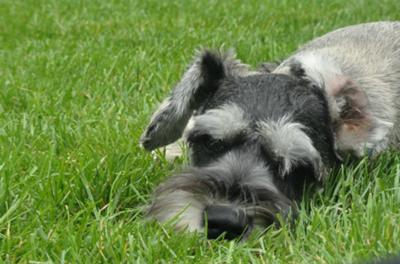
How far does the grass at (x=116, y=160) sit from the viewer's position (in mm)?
3643

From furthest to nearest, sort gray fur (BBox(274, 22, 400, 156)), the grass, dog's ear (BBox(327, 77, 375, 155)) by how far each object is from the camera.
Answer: gray fur (BBox(274, 22, 400, 156))
dog's ear (BBox(327, 77, 375, 155))
the grass

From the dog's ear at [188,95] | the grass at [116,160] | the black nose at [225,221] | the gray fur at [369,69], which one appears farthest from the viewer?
the dog's ear at [188,95]

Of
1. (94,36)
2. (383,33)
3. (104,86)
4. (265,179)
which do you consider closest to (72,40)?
(94,36)

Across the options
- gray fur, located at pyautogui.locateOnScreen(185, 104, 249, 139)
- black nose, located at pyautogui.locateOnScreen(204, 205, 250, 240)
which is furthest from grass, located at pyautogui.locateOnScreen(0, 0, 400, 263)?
gray fur, located at pyautogui.locateOnScreen(185, 104, 249, 139)

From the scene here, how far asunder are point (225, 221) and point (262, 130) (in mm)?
772

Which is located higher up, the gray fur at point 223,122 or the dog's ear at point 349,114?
the gray fur at point 223,122

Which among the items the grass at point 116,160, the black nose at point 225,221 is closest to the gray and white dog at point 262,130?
the black nose at point 225,221

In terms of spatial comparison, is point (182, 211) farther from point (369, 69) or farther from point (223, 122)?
point (369, 69)

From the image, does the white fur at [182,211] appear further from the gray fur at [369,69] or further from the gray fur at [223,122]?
the gray fur at [369,69]

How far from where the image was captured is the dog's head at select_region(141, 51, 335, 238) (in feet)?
13.2

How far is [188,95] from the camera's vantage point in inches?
206

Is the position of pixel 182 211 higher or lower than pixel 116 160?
higher

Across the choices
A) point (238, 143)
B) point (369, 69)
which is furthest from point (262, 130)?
point (369, 69)

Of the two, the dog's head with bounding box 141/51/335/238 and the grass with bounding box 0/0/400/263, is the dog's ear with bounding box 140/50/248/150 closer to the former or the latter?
the dog's head with bounding box 141/51/335/238
